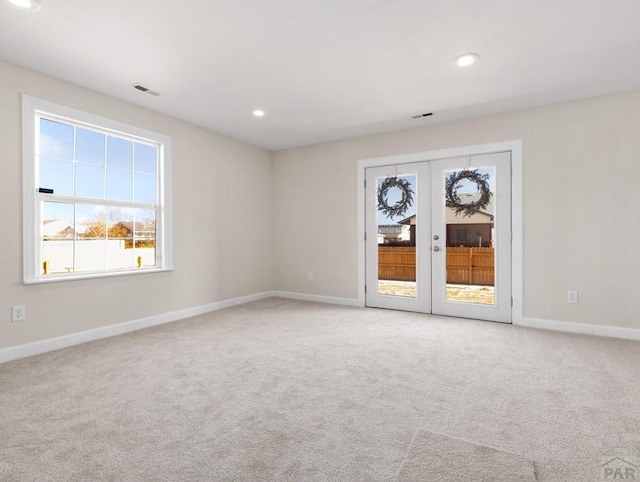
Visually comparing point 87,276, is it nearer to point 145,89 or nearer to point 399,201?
point 145,89

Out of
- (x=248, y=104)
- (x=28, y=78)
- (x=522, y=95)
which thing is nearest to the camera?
(x=28, y=78)

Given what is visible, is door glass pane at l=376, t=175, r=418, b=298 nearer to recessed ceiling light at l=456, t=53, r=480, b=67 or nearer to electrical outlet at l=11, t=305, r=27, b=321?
recessed ceiling light at l=456, t=53, r=480, b=67

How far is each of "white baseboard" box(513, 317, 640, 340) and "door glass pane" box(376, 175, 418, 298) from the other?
4.54 ft

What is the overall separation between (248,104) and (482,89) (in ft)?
7.95

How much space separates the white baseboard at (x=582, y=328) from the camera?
351 centimetres

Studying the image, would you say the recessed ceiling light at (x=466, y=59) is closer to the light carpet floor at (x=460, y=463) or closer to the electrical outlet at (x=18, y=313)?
the light carpet floor at (x=460, y=463)

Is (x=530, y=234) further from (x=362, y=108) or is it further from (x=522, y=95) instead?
(x=362, y=108)

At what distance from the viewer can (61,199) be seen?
3314 mm

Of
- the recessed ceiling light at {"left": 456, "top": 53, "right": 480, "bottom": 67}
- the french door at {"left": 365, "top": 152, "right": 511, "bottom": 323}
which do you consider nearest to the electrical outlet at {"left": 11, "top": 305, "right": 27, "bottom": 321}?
the french door at {"left": 365, "top": 152, "right": 511, "bottom": 323}

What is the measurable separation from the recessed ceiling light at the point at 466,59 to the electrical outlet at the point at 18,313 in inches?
166

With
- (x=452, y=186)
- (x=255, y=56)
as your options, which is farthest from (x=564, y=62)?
(x=255, y=56)

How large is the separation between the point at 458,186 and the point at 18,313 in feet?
15.5

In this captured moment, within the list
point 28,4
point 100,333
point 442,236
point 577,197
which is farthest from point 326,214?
point 28,4

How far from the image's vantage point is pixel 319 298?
5.47 metres
